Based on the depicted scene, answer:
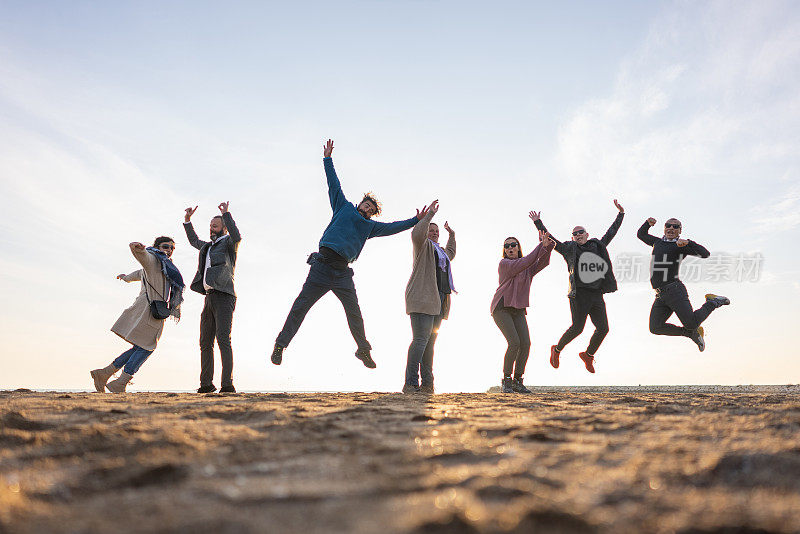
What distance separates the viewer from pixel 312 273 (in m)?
5.61

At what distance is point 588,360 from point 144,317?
5587 millimetres

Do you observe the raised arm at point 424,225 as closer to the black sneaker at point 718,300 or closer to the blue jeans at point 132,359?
the blue jeans at point 132,359

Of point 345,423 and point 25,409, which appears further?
point 25,409

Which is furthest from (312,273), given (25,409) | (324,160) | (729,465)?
(729,465)

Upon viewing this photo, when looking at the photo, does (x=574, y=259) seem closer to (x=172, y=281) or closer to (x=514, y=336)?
(x=514, y=336)

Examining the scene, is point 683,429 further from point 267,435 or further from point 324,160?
point 324,160

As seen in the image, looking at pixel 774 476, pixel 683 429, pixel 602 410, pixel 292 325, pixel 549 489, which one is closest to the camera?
pixel 549 489

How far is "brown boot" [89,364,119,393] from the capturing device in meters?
6.02

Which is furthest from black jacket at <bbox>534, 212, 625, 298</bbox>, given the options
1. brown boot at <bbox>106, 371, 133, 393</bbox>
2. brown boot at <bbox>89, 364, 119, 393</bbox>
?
brown boot at <bbox>89, 364, 119, 393</bbox>

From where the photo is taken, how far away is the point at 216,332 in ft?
18.4

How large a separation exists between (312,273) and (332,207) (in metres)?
0.82

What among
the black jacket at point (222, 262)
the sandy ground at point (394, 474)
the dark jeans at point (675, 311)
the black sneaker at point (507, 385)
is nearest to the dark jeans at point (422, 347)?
the black sneaker at point (507, 385)

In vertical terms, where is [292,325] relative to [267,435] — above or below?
above

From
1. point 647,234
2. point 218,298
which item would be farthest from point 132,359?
point 647,234
